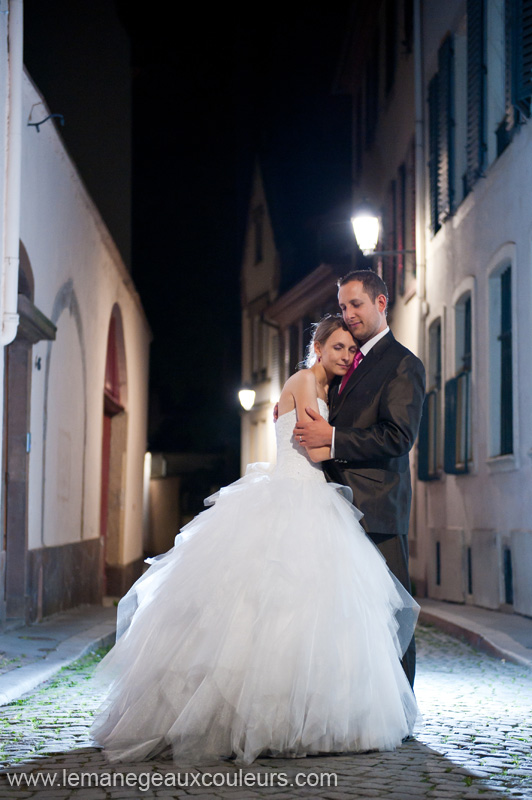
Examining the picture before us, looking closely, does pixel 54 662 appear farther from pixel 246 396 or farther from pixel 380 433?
pixel 246 396

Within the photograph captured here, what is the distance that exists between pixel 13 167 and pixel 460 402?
7025 millimetres

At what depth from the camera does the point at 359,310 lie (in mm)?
5590

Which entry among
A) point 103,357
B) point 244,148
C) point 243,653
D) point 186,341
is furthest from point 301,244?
point 243,653

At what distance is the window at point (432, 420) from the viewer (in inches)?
627

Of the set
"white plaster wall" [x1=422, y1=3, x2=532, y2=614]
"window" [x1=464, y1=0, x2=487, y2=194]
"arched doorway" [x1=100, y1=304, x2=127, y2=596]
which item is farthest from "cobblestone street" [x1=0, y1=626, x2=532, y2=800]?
"arched doorway" [x1=100, y1=304, x2=127, y2=596]

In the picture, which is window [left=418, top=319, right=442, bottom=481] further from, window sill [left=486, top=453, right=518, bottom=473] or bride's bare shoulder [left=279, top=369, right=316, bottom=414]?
bride's bare shoulder [left=279, top=369, right=316, bottom=414]

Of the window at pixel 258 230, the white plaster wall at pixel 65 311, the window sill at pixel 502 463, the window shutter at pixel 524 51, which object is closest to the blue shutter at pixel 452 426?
the window sill at pixel 502 463

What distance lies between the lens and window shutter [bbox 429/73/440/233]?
16203 mm

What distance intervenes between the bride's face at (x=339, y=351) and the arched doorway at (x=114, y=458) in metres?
13.6

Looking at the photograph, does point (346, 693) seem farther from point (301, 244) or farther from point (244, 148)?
point (244, 148)

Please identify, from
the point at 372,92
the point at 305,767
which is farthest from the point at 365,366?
the point at 372,92

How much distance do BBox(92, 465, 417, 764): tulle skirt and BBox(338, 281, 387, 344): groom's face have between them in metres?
0.91

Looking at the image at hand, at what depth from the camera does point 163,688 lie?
471 cm

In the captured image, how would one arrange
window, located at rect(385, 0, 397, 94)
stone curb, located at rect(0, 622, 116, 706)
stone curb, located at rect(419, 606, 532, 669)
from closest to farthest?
stone curb, located at rect(0, 622, 116, 706)
stone curb, located at rect(419, 606, 532, 669)
window, located at rect(385, 0, 397, 94)
